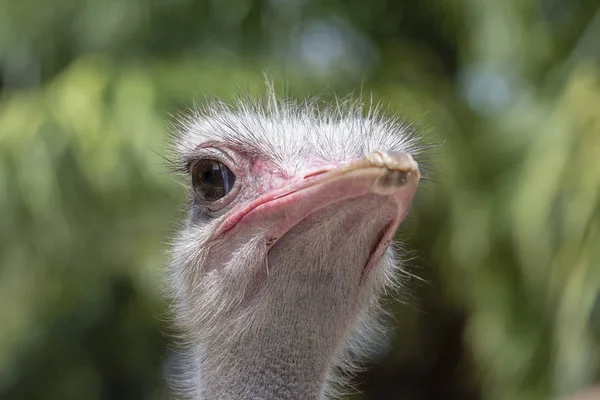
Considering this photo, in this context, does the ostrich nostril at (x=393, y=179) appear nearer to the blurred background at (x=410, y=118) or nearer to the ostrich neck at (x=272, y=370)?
the ostrich neck at (x=272, y=370)

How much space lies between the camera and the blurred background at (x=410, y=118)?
257 cm

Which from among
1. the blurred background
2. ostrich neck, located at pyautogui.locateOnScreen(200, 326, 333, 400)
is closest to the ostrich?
ostrich neck, located at pyautogui.locateOnScreen(200, 326, 333, 400)

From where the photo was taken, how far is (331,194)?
2.73 feet

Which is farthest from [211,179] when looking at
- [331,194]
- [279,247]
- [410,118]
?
[410,118]

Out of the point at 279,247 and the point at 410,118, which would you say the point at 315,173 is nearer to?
the point at 279,247

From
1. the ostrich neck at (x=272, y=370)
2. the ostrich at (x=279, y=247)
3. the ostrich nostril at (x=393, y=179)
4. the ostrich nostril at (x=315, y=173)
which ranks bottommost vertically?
the ostrich neck at (x=272, y=370)

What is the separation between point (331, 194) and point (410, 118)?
1573 millimetres

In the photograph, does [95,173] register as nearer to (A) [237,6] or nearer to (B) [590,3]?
(A) [237,6]

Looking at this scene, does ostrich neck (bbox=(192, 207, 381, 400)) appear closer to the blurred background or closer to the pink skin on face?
the pink skin on face

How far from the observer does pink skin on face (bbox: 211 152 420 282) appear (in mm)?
788

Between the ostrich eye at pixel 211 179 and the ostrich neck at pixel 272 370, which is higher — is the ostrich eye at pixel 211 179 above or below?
above

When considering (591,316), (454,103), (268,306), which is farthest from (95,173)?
(268,306)

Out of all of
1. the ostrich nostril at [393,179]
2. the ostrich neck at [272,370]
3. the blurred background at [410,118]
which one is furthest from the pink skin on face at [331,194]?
the blurred background at [410,118]

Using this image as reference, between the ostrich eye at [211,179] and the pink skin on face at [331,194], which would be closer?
the pink skin on face at [331,194]
